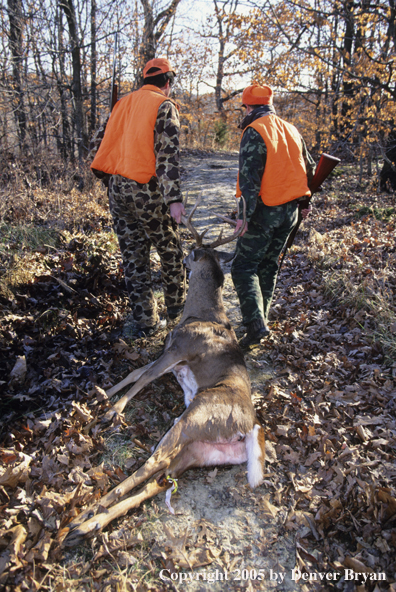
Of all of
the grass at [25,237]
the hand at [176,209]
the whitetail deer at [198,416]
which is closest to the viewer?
the whitetail deer at [198,416]

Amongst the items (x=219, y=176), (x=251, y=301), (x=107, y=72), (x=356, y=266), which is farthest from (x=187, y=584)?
(x=107, y=72)

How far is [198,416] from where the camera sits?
307cm

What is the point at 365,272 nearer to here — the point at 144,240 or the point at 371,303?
the point at 371,303

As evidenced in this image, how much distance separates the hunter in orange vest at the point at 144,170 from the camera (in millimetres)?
3703

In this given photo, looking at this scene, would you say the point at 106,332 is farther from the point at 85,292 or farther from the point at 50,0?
the point at 50,0

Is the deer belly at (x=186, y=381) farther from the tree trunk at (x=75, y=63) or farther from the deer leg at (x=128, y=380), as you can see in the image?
the tree trunk at (x=75, y=63)

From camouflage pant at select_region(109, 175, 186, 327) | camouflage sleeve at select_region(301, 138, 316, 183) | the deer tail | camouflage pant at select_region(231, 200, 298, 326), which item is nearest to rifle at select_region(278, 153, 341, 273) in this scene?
camouflage sleeve at select_region(301, 138, 316, 183)

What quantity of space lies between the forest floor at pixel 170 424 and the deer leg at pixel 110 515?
7cm

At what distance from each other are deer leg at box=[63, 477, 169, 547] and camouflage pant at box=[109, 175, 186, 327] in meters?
2.11

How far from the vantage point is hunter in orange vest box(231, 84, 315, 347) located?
3965mm

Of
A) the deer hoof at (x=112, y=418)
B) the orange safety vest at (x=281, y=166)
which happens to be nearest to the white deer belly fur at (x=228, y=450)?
the deer hoof at (x=112, y=418)

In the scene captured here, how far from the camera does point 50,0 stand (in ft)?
38.0

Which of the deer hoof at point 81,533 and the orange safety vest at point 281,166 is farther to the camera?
the orange safety vest at point 281,166

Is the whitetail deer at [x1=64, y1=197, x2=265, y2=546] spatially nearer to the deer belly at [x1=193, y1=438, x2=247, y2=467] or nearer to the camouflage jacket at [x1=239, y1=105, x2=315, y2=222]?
the deer belly at [x1=193, y1=438, x2=247, y2=467]
